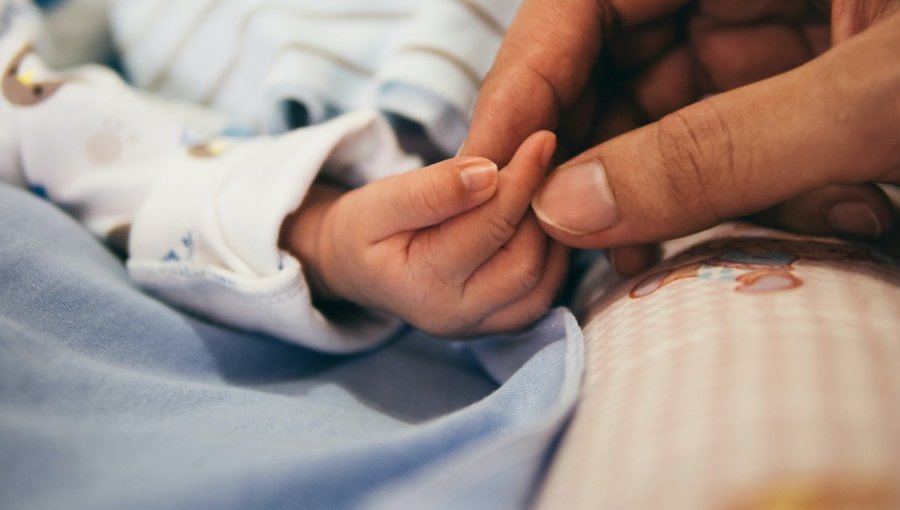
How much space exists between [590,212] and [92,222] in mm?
581

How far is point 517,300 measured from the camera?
21.6 inches

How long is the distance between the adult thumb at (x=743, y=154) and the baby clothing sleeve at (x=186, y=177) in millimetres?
238

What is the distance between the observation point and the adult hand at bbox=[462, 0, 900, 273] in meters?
0.41

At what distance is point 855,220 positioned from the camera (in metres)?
0.54

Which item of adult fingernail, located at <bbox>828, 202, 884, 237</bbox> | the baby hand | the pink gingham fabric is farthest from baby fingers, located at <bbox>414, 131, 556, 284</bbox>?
adult fingernail, located at <bbox>828, 202, 884, 237</bbox>

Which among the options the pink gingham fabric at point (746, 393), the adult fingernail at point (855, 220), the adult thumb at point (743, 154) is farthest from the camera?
the adult fingernail at point (855, 220)

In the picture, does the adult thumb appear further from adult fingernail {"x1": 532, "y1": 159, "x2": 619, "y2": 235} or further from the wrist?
the wrist

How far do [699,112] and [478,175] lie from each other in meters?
0.16

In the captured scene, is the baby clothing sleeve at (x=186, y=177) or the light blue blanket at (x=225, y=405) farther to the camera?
the baby clothing sleeve at (x=186, y=177)

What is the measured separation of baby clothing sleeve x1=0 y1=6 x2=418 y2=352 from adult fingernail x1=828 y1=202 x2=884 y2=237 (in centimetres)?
40

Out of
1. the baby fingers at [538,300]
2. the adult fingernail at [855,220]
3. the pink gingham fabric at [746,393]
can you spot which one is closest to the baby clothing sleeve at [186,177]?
the baby fingers at [538,300]

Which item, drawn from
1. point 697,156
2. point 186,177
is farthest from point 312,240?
point 697,156

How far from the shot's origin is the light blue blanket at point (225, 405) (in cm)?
36

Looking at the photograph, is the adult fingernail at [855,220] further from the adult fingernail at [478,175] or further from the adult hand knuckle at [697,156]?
the adult fingernail at [478,175]
